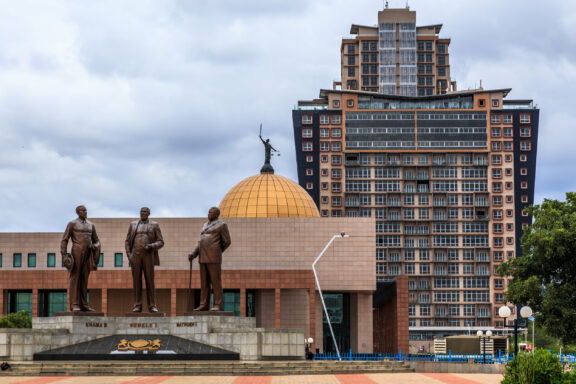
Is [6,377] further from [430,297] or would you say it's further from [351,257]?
[430,297]

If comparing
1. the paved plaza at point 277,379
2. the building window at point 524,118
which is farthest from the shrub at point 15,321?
the building window at point 524,118

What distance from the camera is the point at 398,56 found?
13562cm

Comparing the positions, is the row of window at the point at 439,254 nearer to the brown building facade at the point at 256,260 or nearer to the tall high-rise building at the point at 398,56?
the tall high-rise building at the point at 398,56

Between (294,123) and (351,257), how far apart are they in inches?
2335

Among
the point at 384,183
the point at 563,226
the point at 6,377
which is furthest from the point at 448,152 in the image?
the point at 6,377

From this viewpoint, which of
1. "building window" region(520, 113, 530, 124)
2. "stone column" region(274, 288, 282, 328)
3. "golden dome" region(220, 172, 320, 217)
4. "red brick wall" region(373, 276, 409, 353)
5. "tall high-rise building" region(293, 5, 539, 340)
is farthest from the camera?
"building window" region(520, 113, 530, 124)

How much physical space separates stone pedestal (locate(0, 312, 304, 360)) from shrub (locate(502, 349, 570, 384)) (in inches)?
628

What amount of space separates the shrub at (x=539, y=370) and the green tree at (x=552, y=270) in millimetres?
23799

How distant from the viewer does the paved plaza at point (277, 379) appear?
28.4m

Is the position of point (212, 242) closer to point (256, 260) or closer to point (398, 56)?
point (256, 260)

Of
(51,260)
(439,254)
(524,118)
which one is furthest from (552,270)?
(524,118)

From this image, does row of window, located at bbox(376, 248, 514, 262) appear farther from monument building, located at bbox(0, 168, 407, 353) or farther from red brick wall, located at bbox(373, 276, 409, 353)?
monument building, located at bbox(0, 168, 407, 353)

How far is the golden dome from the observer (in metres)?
75.2

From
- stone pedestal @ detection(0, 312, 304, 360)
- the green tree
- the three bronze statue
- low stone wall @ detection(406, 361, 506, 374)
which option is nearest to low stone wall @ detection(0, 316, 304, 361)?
stone pedestal @ detection(0, 312, 304, 360)
